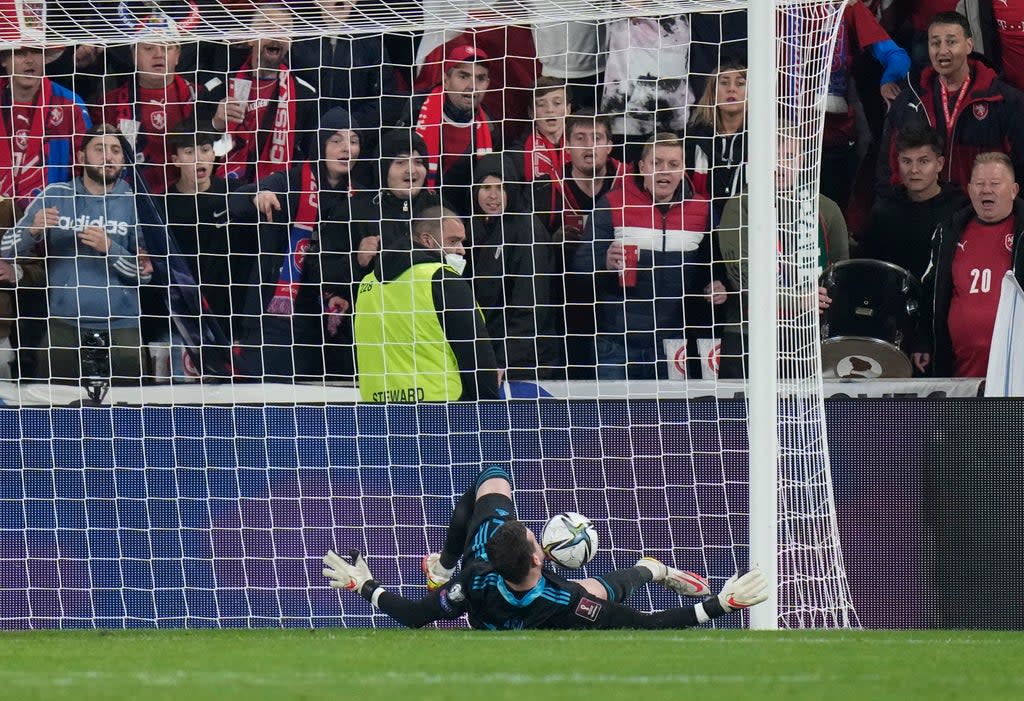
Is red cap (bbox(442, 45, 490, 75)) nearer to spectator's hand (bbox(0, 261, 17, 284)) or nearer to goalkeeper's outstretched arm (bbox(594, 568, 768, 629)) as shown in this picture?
spectator's hand (bbox(0, 261, 17, 284))

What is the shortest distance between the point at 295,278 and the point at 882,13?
180 inches

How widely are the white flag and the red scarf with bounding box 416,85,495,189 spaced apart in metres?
3.44

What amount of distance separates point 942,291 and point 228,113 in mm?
4989

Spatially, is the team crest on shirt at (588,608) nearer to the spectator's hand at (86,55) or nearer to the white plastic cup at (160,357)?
the white plastic cup at (160,357)

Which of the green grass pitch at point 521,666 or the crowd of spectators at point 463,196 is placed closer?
the green grass pitch at point 521,666

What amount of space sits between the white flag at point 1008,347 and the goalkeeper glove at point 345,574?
3.75m

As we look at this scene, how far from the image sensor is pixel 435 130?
11.4 meters

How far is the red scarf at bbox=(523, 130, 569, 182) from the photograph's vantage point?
36.7ft

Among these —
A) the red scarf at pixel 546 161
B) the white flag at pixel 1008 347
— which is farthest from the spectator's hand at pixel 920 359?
the red scarf at pixel 546 161

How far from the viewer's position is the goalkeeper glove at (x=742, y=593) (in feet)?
27.5

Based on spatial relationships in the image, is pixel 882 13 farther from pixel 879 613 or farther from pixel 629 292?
pixel 879 613

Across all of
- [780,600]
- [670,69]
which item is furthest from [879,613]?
[670,69]

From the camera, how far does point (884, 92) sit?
468 inches

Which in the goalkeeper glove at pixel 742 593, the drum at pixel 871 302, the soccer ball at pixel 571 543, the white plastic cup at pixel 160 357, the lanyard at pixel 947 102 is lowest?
the goalkeeper glove at pixel 742 593
